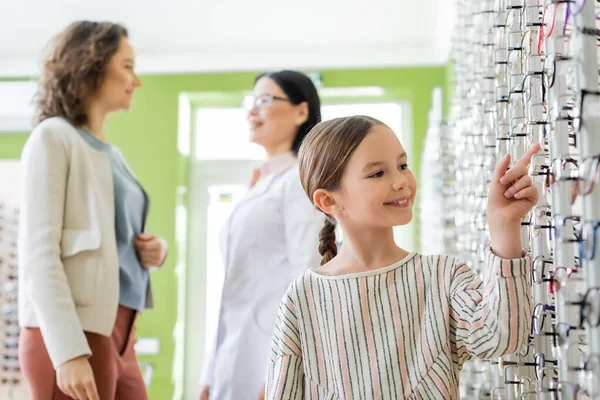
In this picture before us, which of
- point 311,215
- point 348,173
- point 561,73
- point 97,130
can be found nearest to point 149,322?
point 97,130

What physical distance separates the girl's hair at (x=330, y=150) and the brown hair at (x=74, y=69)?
32.5 inches

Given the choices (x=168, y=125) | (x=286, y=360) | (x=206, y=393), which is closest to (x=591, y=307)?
(x=286, y=360)

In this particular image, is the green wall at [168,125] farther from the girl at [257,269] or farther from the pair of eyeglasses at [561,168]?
the pair of eyeglasses at [561,168]

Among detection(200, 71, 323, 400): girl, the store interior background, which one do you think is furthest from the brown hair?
the store interior background

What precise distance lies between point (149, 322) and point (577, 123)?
368 centimetres

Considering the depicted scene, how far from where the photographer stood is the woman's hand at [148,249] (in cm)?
162

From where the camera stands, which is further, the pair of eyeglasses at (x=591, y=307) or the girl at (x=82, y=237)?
the girl at (x=82, y=237)

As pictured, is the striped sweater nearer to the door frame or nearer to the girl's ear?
the girl's ear

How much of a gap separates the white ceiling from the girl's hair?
8.07ft

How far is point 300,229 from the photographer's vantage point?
1.38 m

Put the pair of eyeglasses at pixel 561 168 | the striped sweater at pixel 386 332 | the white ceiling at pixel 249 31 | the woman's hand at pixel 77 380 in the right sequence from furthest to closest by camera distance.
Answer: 1. the white ceiling at pixel 249 31
2. the woman's hand at pixel 77 380
3. the striped sweater at pixel 386 332
4. the pair of eyeglasses at pixel 561 168

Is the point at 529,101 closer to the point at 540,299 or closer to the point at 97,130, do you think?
the point at 540,299

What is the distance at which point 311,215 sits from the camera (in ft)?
4.48

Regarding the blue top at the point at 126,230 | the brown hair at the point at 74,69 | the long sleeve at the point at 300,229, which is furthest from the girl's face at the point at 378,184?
the brown hair at the point at 74,69
